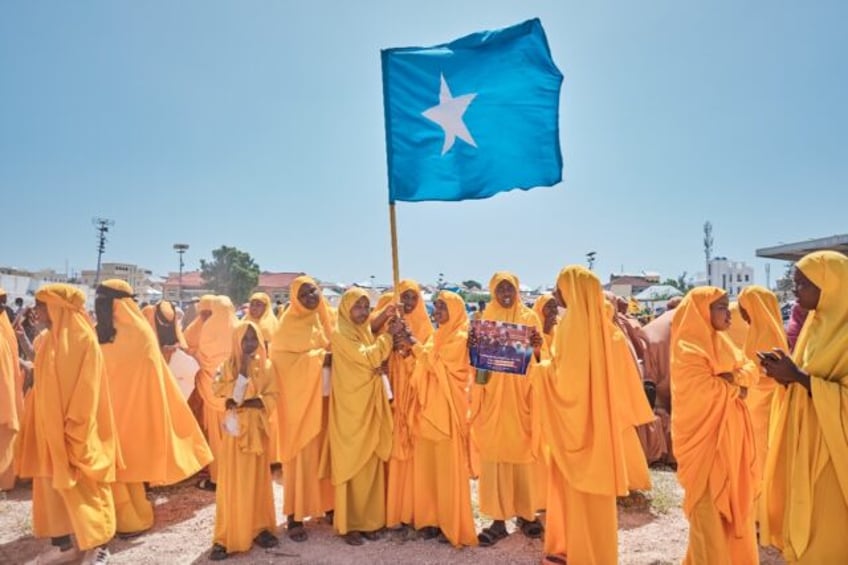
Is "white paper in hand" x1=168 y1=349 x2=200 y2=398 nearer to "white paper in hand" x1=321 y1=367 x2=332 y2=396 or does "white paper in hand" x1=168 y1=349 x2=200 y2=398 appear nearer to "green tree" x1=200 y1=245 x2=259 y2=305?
"white paper in hand" x1=321 y1=367 x2=332 y2=396

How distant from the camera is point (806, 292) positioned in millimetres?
3156

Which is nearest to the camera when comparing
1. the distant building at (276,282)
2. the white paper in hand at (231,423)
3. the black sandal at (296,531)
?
the white paper in hand at (231,423)

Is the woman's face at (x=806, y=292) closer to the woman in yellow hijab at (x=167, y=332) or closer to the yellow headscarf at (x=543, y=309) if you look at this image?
the yellow headscarf at (x=543, y=309)

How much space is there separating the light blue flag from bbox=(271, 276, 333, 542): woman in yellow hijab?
4.92 ft

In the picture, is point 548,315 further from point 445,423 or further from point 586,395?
point 586,395

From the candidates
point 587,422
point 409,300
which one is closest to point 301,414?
point 409,300

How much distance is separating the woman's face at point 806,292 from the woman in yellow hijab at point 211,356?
530cm

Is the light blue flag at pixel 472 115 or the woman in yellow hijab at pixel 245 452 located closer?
the woman in yellow hijab at pixel 245 452

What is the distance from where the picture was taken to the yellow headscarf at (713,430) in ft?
11.8

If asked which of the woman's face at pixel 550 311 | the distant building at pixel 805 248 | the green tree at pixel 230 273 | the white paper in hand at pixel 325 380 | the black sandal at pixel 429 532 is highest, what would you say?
the green tree at pixel 230 273

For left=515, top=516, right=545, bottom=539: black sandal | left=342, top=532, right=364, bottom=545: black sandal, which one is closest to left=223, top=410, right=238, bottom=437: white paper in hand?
left=342, top=532, right=364, bottom=545: black sandal

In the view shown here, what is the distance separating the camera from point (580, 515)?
3.81 m

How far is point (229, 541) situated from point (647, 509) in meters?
3.90

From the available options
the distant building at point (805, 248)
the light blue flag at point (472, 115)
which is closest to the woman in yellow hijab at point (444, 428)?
the light blue flag at point (472, 115)
